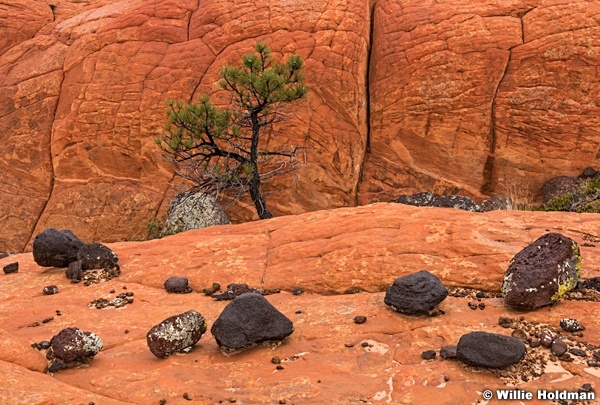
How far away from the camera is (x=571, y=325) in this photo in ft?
14.5

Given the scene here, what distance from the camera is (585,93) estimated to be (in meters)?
13.3

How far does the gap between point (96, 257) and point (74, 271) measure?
0.30 m

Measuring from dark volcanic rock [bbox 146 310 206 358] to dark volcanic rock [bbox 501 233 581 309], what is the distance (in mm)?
2623

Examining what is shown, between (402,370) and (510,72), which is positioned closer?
(402,370)

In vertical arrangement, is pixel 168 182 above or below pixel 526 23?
below

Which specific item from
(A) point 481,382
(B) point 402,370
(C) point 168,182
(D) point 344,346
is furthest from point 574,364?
(C) point 168,182

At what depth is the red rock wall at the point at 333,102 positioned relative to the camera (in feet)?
44.5

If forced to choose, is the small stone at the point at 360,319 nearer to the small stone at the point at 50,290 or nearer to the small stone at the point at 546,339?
the small stone at the point at 546,339

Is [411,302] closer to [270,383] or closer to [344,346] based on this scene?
[344,346]

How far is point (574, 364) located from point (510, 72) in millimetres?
11020

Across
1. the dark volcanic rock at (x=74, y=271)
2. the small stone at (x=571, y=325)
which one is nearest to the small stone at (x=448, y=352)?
the small stone at (x=571, y=325)

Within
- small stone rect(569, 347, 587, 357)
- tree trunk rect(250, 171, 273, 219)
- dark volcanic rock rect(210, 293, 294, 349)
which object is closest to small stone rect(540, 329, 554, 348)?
small stone rect(569, 347, 587, 357)

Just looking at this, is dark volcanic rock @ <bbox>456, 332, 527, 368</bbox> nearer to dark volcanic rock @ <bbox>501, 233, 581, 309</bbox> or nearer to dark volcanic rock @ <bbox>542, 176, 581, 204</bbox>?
dark volcanic rock @ <bbox>501, 233, 581, 309</bbox>

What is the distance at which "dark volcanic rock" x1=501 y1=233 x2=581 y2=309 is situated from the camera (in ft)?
15.7
